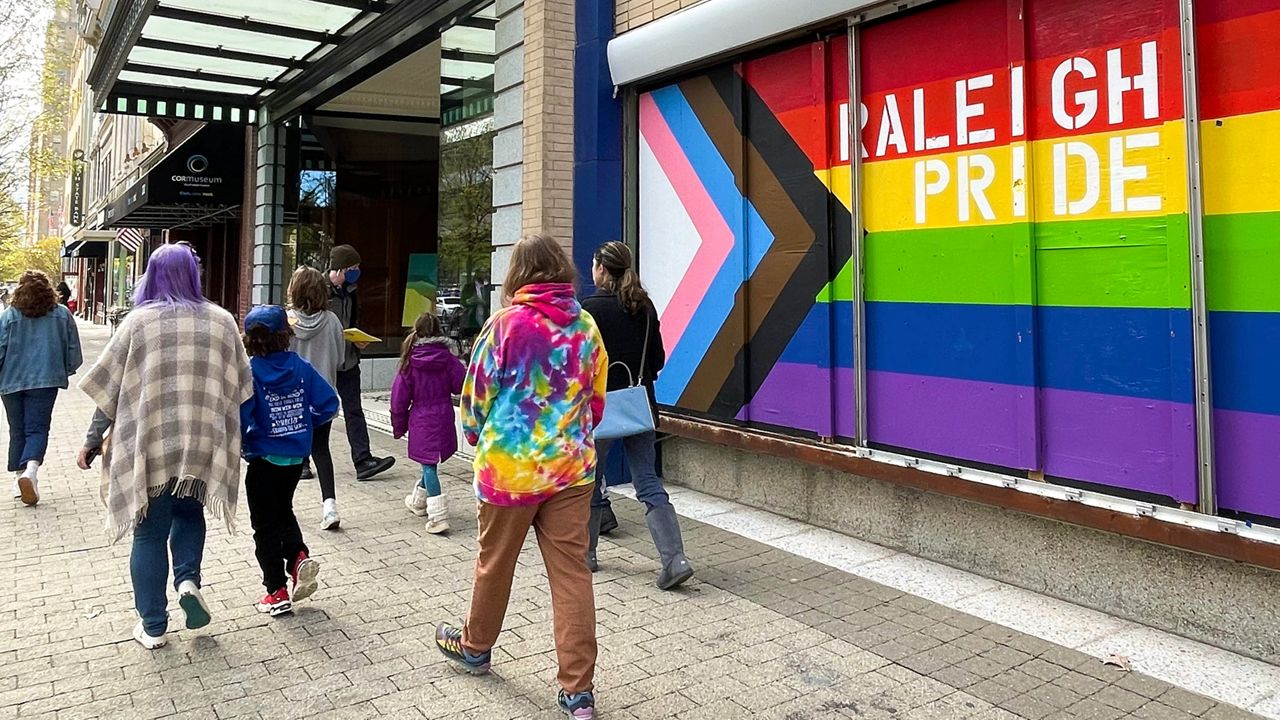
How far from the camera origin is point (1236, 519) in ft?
12.3

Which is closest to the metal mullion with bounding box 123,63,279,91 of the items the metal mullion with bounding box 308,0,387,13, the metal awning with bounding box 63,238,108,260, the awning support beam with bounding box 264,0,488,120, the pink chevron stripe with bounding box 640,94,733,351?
the awning support beam with bounding box 264,0,488,120

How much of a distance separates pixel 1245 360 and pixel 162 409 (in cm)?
480

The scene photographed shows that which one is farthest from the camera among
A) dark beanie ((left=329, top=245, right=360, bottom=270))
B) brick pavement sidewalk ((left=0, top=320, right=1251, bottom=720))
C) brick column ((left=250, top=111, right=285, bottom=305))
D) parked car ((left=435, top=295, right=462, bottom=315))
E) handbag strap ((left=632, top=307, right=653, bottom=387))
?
brick column ((left=250, top=111, right=285, bottom=305))

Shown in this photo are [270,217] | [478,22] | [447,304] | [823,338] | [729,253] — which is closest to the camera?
[823,338]

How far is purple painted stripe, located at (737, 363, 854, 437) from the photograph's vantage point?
220 inches

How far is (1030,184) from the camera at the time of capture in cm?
452

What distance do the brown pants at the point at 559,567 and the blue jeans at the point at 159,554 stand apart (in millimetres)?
1580

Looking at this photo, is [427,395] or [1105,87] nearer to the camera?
[1105,87]

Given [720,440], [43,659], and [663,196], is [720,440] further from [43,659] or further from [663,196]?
[43,659]

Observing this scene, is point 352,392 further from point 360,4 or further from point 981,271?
point 981,271

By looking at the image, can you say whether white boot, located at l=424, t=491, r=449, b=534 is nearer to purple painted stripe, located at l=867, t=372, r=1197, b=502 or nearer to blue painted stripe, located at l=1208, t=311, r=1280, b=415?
purple painted stripe, located at l=867, t=372, r=1197, b=502

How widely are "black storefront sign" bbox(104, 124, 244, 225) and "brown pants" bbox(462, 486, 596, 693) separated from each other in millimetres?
14685

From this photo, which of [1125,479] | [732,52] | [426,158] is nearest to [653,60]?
[732,52]

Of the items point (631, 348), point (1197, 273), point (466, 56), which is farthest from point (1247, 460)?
point (466, 56)
